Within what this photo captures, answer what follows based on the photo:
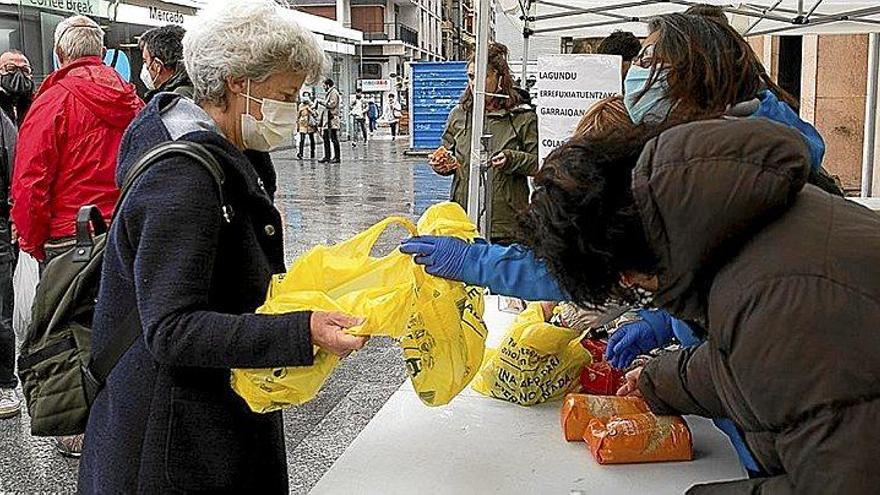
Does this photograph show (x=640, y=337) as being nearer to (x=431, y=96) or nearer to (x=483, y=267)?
(x=483, y=267)

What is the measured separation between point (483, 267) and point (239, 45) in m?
0.66

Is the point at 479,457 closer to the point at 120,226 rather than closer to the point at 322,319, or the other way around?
the point at 322,319

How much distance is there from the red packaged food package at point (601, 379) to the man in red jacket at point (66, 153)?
2415 mm

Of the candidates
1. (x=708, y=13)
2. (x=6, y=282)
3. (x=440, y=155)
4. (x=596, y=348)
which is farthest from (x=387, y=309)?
(x=440, y=155)

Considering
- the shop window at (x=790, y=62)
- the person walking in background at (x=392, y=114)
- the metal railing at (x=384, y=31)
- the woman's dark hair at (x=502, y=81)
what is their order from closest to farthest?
the woman's dark hair at (x=502, y=81) → the shop window at (x=790, y=62) → the person walking in background at (x=392, y=114) → the metal railing at (x=384, y=31)

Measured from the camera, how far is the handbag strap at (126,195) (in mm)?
1674

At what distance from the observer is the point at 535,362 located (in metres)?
2.45

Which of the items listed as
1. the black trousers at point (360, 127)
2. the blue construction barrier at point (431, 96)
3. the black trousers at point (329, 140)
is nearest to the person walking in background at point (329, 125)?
the black trousers at point (329, 140)

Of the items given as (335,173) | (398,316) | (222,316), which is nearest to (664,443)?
(398,316)

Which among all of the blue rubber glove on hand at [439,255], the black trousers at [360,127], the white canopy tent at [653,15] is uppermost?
the white canopy tent at [653,15]

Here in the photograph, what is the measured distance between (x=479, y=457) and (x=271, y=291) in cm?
69

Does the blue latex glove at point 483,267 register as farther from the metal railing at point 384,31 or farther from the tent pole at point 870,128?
the metal railing at point 384,31

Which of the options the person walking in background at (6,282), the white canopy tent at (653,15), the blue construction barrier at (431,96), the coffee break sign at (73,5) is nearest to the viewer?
the person walking in background at (6,282)

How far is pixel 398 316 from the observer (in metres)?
1.80
